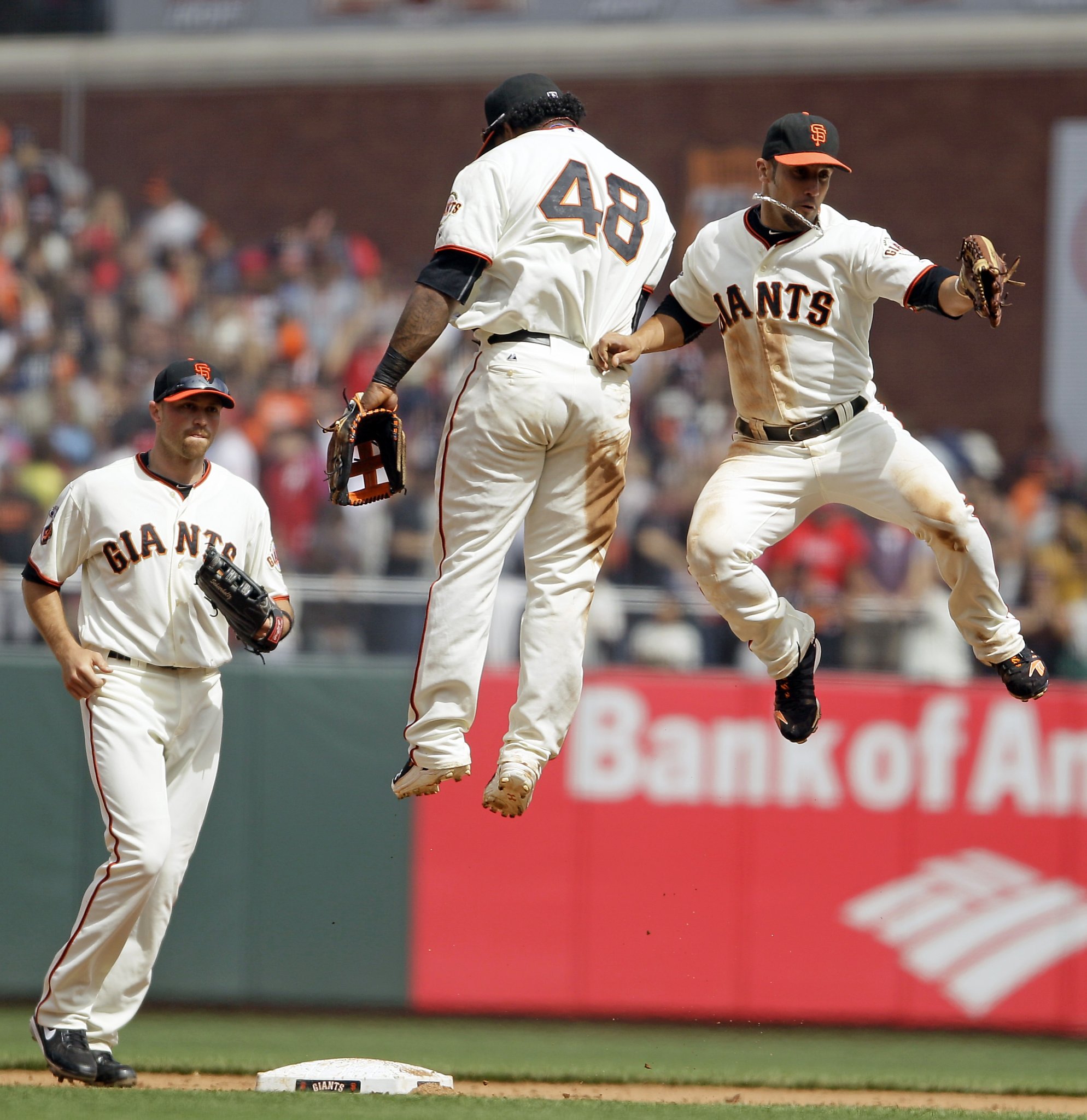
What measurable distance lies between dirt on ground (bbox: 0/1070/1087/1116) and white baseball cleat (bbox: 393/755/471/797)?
6.40ft

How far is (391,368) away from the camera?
5086 mm

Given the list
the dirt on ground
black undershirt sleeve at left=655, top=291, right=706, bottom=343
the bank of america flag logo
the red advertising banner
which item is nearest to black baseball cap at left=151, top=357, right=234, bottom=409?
black undershirt sleeve at left=655, top=291, right=706, bottom=343

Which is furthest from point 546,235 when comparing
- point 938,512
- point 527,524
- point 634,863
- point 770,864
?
point 770,864

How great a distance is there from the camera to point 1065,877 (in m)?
8.73

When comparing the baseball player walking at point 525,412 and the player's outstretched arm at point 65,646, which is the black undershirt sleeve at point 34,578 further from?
the baseball player walking at point 525,412

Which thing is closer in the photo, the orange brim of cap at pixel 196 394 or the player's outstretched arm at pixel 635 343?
the player's outstretched arm at pixel 635 343

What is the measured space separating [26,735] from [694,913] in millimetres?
3630

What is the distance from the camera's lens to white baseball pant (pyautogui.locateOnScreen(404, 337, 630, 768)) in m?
5.11

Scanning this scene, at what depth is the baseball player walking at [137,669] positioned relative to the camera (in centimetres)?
618

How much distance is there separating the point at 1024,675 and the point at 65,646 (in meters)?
3.38

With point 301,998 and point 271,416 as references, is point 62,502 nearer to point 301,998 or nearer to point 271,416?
point 301,998

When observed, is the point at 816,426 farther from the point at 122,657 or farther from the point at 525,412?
the point at 122,657

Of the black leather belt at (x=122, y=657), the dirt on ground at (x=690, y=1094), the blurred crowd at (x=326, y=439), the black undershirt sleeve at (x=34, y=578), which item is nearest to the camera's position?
the black leather belt at (x=122, y=657)

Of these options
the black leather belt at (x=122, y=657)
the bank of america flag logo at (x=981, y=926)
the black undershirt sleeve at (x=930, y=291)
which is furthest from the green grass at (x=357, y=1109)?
the black undershirt sleeve at (x=930, y=291)
